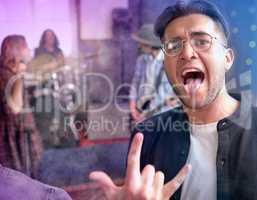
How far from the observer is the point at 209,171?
120cm

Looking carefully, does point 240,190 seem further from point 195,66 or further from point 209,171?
point 195,66

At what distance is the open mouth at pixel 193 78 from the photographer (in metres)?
1.15

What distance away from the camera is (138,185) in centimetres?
105

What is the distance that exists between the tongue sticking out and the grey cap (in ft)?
0.47

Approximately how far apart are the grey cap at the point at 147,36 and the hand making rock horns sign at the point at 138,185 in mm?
294

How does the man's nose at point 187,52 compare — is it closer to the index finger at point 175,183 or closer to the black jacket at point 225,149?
the black jacket at point 225,149

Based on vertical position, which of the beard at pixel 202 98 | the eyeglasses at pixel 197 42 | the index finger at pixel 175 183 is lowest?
the index finger at pixel 175 183

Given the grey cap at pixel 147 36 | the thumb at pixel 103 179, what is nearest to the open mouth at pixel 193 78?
the grey cap at pixel 147 36

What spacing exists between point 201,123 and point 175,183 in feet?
0.67

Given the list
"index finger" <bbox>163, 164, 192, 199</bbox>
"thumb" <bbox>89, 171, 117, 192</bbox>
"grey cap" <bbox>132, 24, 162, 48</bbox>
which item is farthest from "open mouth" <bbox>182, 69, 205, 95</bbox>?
"thumb" <bbox>89, 171, 117, 192</bbox>

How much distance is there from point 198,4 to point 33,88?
20.9 inches

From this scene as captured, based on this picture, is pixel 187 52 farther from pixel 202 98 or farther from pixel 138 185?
pixel 138 185

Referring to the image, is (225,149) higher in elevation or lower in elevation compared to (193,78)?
lower

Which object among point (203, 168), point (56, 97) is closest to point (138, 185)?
point (203, 168)
